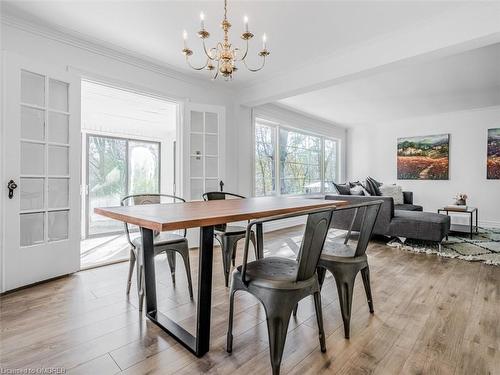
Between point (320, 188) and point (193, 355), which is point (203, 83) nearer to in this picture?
point (193, 355)

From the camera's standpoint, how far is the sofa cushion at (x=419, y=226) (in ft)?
12.0

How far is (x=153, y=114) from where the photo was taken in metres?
5.43

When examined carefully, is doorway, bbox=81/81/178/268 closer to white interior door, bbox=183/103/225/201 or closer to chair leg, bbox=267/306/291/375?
white interior door, bbox=183/103/225/201

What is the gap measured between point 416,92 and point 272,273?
15.3ft

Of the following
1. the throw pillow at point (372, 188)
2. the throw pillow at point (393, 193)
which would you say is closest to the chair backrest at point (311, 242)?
the throw pillow at point (372, 188)

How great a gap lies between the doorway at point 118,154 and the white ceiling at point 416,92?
9.01 feet

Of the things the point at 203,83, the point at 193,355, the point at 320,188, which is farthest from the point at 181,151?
the point at 320,188

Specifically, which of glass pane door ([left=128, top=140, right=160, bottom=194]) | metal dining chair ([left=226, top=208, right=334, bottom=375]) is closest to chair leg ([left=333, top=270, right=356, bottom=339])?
metal dining chair ([left=226, top=208, right=334, bottom=375])

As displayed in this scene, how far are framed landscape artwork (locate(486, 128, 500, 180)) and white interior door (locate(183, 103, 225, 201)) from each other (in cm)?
544

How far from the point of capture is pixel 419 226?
3.77 metres

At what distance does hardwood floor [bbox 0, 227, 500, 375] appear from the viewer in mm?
1479

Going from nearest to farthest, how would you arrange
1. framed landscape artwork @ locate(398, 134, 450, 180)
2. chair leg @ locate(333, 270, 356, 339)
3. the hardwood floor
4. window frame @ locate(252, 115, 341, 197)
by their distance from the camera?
the hardwood floor → chair leg @ locate(333, 270, 356, 339) → window frame @ locate(252, 115, 341, 197) → framed landscape artwork @ locate(398, 134, 450, 180)

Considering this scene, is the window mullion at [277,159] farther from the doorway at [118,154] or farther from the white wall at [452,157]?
the white wall at [452,157]

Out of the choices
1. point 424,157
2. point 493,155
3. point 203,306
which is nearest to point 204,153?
point 203,306
